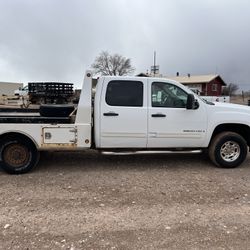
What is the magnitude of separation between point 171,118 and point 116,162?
1.70 metres

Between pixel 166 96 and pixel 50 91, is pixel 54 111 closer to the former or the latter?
pixel 166 96

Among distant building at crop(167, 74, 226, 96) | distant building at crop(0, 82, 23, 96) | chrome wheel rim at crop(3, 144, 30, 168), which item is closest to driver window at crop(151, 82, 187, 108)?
chrome wheel rim at crop(3, 144, 30, 168)

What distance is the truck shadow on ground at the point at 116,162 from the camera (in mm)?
6531

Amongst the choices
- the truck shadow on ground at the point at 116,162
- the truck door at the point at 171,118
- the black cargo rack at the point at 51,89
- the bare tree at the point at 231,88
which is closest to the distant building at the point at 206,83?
the bare tree at the point at 231,88

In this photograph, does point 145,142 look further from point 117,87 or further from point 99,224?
point 99,224

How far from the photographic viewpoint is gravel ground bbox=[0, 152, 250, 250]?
3.54m

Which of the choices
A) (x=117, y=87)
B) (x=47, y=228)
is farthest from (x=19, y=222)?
(x=117, y=87)

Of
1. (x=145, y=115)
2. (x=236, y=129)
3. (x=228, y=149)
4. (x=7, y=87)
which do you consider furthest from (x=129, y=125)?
(x=7, y=87)

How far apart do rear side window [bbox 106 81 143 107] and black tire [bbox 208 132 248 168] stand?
6.16 ft

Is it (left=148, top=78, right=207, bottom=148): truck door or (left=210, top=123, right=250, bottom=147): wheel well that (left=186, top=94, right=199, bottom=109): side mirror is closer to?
(left=148, top=78, right=207, bottom=148): truck door

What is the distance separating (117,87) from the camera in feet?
20.3

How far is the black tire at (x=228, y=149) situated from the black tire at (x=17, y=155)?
376 cm

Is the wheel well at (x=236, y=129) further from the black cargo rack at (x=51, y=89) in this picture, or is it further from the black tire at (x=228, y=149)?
the black cargo rack at (x=51, y=89)

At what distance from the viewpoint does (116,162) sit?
6934mm
